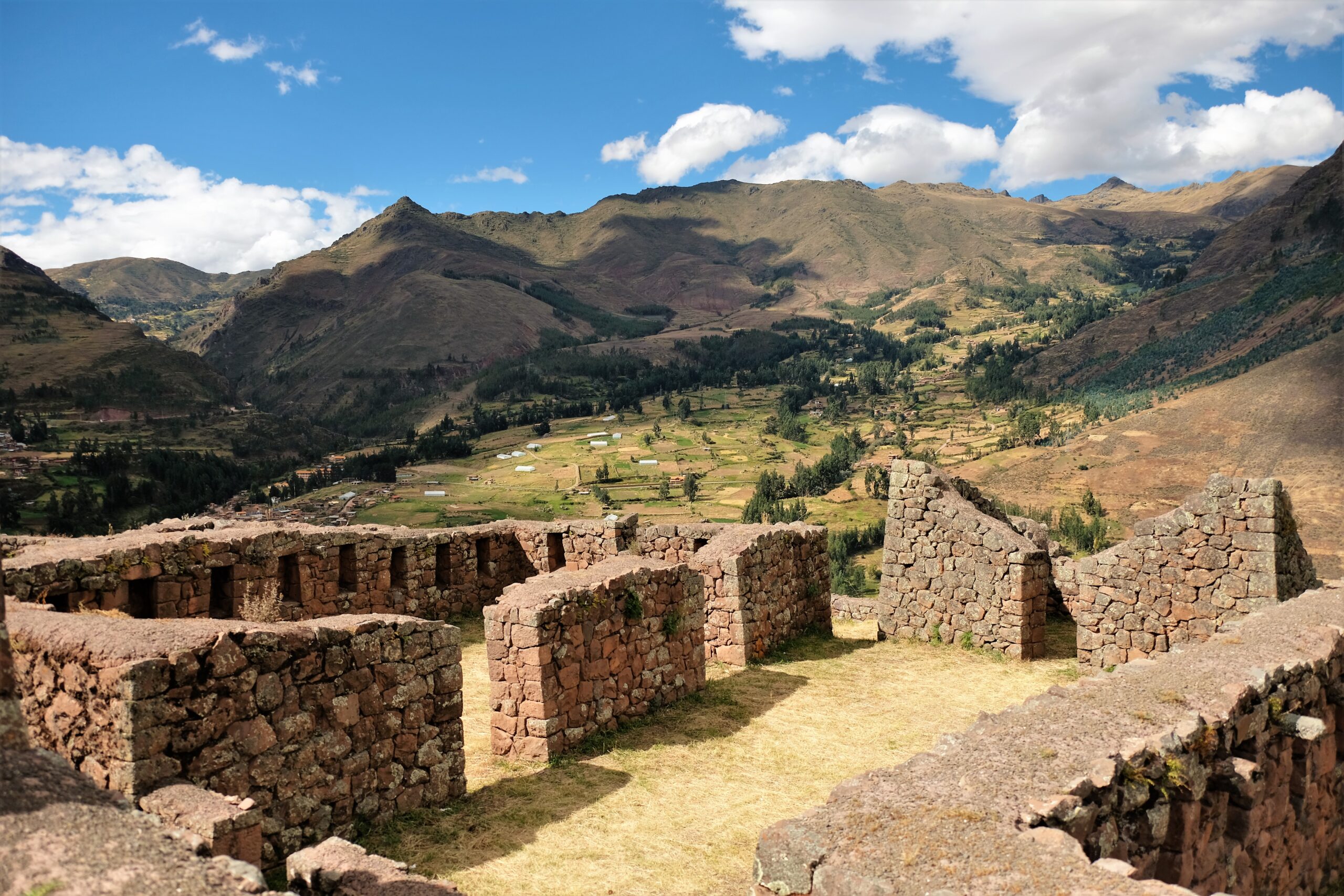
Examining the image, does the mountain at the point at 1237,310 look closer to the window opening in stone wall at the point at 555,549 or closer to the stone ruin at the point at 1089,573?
the stone ruin at the point at 1089,573

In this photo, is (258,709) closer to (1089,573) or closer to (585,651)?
(585,651)

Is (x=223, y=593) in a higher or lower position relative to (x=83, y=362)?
lower

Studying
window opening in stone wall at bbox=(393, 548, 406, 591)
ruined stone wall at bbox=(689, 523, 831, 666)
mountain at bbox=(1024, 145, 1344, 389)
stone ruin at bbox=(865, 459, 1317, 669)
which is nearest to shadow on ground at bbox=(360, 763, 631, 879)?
ruined stone wall at bbox=(689, 523, 831, 666)

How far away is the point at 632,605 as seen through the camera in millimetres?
11953

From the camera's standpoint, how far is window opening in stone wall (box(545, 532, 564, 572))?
19.5 meters

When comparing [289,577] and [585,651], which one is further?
[289,577]

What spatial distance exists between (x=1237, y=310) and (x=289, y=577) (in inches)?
4013

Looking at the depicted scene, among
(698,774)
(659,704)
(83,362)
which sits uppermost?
(83,362)

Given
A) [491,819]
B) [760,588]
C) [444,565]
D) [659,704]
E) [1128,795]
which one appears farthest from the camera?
[444,565]

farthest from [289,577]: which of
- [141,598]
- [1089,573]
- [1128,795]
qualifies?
[1089,573]

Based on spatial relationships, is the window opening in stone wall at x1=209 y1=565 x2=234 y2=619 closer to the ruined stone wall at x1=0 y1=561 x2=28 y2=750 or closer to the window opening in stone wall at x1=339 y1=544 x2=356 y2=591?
the window opening in stone wall at x1=339 y1=544 x2=356 y2=591

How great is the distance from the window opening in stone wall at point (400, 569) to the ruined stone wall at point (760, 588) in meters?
6.06

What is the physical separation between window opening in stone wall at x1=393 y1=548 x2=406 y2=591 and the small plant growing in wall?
24.2ft

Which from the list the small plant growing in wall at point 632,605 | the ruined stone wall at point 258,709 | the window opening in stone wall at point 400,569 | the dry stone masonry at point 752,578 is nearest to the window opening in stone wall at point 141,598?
the ruined stone wall at point 258,709
